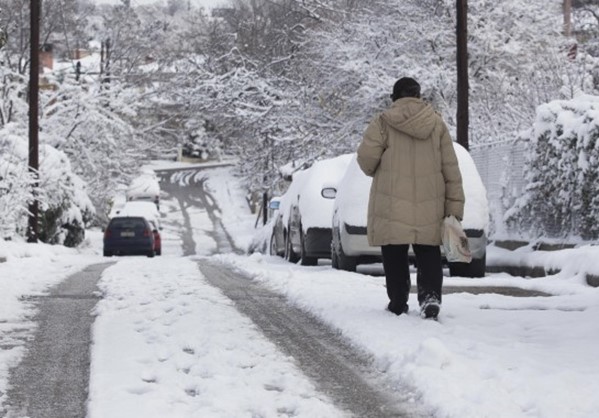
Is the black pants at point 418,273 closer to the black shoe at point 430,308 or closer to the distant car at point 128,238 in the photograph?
the black shoe at point 430,308

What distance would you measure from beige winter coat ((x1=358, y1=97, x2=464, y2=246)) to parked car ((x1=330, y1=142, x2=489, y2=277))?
4.61 m

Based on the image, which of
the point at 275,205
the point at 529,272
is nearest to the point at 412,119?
the point at 529,272

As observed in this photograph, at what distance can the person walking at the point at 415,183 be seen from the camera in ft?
25.1

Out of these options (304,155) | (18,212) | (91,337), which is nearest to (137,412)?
(91,337)

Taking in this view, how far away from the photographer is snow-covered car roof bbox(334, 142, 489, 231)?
12.5 m

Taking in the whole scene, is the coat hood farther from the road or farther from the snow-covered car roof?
the snow-covered car roof

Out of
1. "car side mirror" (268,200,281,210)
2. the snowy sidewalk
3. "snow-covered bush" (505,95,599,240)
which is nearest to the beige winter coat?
the snowy sidewalk

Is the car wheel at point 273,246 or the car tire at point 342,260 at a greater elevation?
the car tire at point 342,260

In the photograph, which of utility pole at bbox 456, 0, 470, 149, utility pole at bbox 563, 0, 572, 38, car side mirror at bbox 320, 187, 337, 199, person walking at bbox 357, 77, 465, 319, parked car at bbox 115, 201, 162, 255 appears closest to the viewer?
person walking at bbox 357, 77, 465, 319

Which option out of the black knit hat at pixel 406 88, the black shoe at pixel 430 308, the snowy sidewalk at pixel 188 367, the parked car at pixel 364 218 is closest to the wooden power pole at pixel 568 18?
the parked car at pixel 364 218

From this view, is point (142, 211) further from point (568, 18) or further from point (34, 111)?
point (568, 18)

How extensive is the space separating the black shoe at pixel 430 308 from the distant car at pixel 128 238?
80.2ft

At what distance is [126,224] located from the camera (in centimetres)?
3167

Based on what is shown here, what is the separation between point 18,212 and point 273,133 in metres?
9.49
